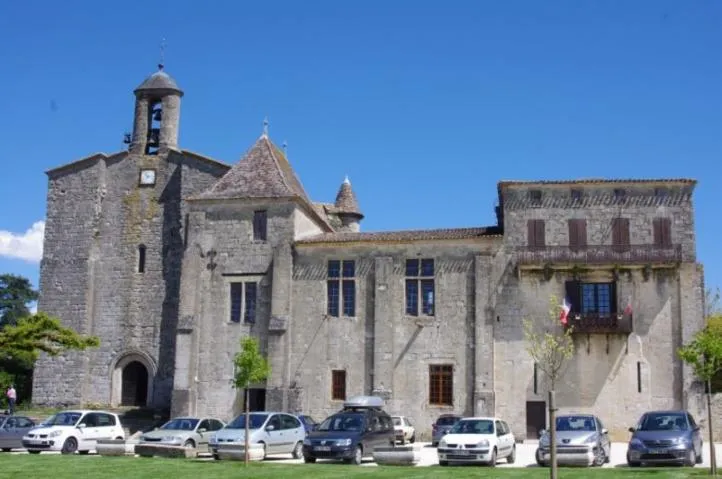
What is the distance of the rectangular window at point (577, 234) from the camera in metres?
36.8

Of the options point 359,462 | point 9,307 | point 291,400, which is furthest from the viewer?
point 9,307

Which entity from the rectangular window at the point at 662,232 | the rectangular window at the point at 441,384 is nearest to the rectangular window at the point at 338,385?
the rectangular window at the point at 441,384

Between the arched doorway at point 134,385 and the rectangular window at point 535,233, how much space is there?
19632mm

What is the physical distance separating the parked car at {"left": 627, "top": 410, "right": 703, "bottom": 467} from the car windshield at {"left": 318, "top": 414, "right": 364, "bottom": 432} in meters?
7.45

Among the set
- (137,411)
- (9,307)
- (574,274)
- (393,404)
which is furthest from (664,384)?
(9,307)

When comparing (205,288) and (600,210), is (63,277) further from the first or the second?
(600,210)

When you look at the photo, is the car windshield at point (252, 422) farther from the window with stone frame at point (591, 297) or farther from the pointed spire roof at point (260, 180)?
the window with stone frame at point (591, 297)

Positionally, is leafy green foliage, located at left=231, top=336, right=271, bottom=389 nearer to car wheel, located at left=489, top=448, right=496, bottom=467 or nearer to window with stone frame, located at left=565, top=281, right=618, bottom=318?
car wheel, located at left=489, top=448, right=496, bottom=467

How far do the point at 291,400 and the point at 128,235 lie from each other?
1244 centimetres

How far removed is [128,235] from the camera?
43.5 meters

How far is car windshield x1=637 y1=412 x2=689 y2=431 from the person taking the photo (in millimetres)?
24078

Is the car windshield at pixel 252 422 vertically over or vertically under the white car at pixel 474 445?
over

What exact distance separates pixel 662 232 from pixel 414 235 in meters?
10.4

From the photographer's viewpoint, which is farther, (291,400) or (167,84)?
(167,84)
